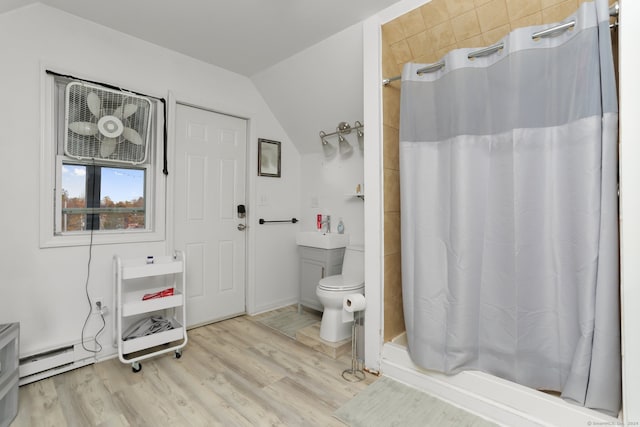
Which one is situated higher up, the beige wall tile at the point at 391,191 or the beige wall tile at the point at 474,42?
the beige wall tile at the point at 474,42

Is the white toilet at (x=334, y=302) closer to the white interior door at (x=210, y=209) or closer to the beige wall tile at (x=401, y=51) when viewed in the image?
the white interior door at (x=210, y=209)

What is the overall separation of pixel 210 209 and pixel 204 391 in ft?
4.97

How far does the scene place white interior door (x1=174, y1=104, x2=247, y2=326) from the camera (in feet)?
8.59

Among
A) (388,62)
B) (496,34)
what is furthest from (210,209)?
(496,34)

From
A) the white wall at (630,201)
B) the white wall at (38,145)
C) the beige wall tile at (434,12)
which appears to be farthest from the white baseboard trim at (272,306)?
the beige wall tile at (434,12)

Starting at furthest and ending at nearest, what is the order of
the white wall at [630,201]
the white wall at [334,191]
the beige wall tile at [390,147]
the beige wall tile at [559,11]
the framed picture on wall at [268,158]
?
the framed picture on wall at [268,158]
the white wall at [334,191]
the beige wall tile at [390,147]
the beige wall tile at [559,11]
the white wall at [630,201]

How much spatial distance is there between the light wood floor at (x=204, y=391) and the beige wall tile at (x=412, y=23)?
2.20m

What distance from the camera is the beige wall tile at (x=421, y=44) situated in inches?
75.0

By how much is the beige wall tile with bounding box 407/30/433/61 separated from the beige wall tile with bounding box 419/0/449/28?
0.07 meters

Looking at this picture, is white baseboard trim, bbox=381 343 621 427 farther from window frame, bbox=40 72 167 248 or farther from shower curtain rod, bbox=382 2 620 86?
window frame, bbox=40 72 167 248

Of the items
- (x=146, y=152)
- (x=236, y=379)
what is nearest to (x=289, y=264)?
(x=236, y=379)

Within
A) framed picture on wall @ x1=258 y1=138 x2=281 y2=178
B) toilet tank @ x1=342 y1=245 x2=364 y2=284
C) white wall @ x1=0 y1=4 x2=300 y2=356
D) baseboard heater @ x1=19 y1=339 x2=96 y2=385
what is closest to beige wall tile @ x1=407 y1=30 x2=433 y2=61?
toilet tank @ x1=342 y1=245 x2=364 y2=284

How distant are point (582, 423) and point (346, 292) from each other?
1.37 m

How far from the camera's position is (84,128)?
2.02 metres
